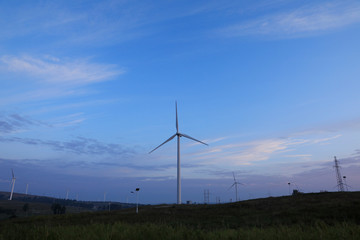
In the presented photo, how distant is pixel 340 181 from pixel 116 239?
388ft

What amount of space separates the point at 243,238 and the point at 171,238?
12.0ft

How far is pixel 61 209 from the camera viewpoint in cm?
16712

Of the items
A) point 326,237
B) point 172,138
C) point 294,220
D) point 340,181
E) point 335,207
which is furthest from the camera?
point 340,181

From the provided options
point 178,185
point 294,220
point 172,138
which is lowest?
point 294,220

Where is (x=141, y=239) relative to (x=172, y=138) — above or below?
below

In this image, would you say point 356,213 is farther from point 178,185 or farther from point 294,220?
point 178,185

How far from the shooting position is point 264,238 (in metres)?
12.8

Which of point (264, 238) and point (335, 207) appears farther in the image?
point (335, 207)

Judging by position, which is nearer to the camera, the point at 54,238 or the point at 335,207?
the point at 54,238

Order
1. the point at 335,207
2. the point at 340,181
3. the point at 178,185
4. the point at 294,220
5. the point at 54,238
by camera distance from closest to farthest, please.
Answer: the point at 54,238 → the point at 294,220 → the point at 335,207 → the point at 178,185 → the point at 340,181

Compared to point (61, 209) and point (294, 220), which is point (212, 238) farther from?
point (61, 209)

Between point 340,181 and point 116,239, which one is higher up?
point 340,181

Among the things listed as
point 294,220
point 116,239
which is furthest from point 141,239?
point 294,220

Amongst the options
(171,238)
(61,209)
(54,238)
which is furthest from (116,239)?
(61,209)
